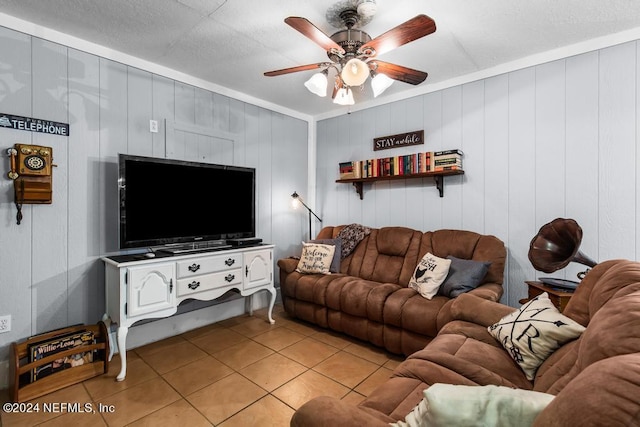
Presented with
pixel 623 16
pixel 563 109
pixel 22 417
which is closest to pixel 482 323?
pixel 563 109

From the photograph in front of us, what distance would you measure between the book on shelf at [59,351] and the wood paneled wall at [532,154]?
9.70ft

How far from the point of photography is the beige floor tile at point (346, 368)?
2.14 metres

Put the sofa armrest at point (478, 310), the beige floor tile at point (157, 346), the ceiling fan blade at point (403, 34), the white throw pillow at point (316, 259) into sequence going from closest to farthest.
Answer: the ceiling fan blade at point (403, 34) → the sofa armrest at point (478, 310) → the beige floor tile at point (157, 346) → the white throw pillow at point (316, 259)

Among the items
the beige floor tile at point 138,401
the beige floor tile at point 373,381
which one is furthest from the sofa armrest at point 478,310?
the beige floor tile at point 138,401

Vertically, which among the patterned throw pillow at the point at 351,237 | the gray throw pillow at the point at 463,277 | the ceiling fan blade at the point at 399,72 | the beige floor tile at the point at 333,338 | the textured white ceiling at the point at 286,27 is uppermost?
the textured white ceiling at the point at 286,27

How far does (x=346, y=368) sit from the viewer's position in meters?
2.29

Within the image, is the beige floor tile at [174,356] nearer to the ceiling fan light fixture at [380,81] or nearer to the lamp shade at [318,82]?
the lamp shade at [318,82]

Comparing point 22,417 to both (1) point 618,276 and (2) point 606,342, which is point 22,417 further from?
(1) point 618,276

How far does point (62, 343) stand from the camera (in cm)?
210

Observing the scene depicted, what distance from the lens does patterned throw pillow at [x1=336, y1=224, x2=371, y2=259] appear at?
3.36 metres

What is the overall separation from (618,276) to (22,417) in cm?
311

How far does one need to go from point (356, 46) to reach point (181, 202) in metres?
1.93

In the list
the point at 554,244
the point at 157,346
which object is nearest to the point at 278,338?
the point at 157,346

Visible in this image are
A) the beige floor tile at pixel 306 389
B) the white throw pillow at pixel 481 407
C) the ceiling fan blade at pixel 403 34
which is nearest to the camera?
the white throw pillow at pixel 481 407
